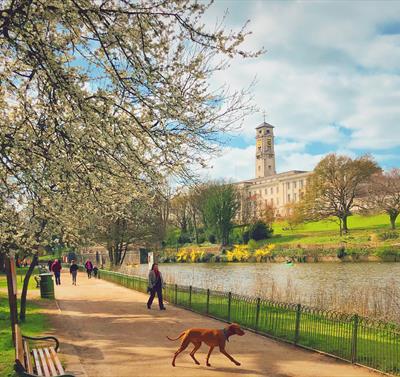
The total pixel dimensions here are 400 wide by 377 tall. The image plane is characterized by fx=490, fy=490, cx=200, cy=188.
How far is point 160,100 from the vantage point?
9695 mm

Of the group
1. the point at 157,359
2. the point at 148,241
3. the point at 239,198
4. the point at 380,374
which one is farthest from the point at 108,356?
the point at 239,198

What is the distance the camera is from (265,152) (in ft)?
586

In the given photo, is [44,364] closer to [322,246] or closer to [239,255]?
[322,246]

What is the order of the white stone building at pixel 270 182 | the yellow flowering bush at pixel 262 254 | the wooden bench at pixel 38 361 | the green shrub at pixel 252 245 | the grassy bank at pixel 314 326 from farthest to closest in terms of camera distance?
1. the white stone building at pixel 270 182
2. the green shrub at pixel 252 245
3. the yellow flowering bush at pixel 262 254
4. the grassy bank at pixel 314 326
5. the wooden bench at pixel 38 361

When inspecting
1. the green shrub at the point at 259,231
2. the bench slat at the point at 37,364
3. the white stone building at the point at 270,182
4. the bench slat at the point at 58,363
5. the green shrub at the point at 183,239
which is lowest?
the bench slat at the point at 37,364

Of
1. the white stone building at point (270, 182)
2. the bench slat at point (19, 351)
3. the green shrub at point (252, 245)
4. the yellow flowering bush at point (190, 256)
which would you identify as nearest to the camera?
the bench slat at point (19, 351)

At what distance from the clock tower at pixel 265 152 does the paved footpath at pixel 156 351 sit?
6416 inches

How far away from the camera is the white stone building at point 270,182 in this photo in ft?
462

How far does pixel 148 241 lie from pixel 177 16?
120 ft

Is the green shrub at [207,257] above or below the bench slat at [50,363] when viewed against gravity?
above

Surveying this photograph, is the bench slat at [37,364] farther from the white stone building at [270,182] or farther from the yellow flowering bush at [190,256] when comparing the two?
the white stone building at [270,182]

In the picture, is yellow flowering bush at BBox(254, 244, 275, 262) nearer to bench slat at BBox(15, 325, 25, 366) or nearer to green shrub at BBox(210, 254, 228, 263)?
green shrub at BBox(210, 254, 228, 263)

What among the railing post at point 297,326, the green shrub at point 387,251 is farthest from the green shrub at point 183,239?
the railing post at point 297,326

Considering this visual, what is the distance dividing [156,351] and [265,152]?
17047 centimetres
